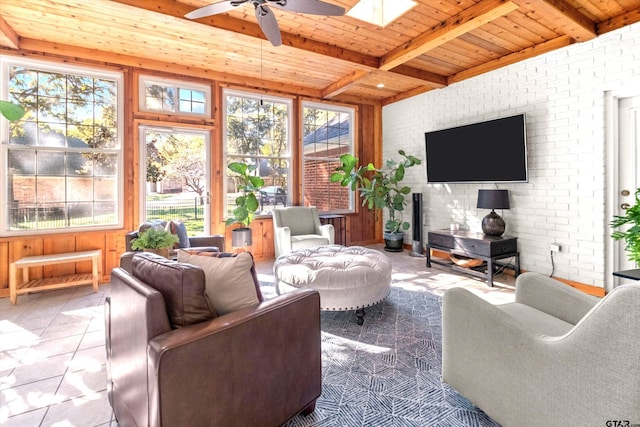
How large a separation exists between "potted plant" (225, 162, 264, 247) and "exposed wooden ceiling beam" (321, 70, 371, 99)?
193 centimetres

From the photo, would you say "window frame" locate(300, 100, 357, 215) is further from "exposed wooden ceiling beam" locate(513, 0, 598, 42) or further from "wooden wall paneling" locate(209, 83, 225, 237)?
"exposed wooden ceiling beam" locate(513, 0, 598, 42)

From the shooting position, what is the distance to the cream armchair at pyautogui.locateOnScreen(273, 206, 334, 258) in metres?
4.30

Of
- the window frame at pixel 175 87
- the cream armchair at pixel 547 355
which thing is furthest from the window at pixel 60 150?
the cream armchair at pixel 547 355

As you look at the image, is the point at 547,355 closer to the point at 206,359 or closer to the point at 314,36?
the point at 206,359

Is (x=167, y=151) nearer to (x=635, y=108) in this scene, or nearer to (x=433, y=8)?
(x=433, y=8)

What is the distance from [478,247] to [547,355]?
285 centimetres

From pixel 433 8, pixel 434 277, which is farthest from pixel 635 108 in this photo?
pixel 434 277

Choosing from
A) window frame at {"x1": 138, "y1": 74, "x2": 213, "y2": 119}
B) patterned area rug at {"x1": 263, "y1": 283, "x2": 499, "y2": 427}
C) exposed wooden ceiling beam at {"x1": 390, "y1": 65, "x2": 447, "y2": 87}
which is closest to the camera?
patterned area rug at {"x1": 263, "y1": 283, "x2": 499, "y2": 427}

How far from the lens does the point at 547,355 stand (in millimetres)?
1229

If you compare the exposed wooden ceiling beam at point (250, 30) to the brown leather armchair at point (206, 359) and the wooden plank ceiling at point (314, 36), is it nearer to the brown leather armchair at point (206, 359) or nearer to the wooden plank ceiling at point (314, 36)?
the wooden plank ceiling at point (314, 36)

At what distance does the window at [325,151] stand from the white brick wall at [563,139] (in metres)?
2.18

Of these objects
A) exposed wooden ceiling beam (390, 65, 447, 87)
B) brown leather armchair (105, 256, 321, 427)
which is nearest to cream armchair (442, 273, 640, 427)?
brown leather armchair (105, 256, 321, 427)

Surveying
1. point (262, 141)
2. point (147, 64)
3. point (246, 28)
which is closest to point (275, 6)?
point (246, 28)

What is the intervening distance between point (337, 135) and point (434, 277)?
3257 millimetres
